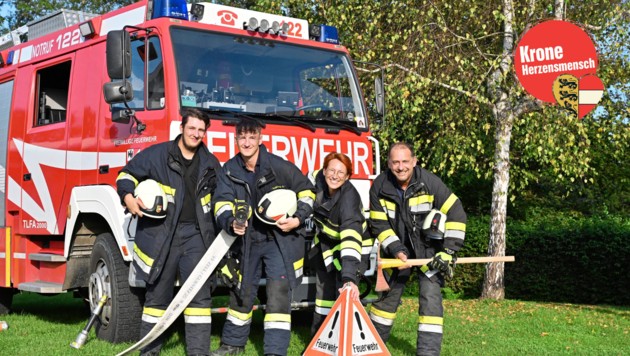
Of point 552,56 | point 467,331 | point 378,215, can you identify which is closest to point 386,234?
point 378,215

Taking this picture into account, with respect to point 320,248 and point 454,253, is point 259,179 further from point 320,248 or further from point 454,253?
point 454,253

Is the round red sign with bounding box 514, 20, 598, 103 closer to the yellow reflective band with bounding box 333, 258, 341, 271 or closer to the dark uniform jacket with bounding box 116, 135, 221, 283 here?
the yellow reflective band with bounding box 333, 258, 341, 271

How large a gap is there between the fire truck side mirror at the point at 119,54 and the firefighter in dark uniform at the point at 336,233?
5.77ft

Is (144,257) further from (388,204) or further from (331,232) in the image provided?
(388,204)

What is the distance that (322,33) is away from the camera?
7.89m

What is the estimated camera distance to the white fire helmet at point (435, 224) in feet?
19.7

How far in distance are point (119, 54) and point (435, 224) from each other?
9.24 feet

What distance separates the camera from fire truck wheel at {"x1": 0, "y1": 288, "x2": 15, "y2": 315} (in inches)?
374

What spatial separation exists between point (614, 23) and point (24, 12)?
877 inches

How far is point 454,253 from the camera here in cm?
605

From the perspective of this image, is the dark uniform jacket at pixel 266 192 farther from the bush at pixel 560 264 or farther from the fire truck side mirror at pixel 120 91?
the bush at pixel 560 264

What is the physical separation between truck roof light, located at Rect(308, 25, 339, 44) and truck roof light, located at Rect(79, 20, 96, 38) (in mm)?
2046

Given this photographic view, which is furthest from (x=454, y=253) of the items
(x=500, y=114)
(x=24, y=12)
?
(x=24, y=12)

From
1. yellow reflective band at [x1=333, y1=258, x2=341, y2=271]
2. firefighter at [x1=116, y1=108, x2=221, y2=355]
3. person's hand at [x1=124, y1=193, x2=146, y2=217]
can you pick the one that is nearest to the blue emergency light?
firefighter at [x1=116, y1=108, x2=221, y2=355]
